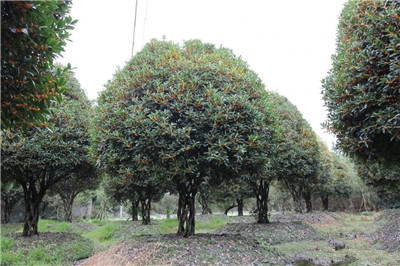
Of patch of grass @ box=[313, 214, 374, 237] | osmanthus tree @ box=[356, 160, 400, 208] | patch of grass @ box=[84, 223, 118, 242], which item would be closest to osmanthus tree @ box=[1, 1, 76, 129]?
osmanthus tree @ box=[356, 160, 400, 208]

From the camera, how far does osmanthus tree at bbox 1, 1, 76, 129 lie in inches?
116

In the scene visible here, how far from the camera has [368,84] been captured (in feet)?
17.1

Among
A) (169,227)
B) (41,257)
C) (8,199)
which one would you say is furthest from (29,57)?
(8,199)

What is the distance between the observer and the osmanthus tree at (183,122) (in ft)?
21.0

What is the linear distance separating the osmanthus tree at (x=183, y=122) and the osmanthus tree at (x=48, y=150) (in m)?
1.91

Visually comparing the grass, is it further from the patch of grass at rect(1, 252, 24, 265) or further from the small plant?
the patch of grass at rect(1, 252, 24, 265)

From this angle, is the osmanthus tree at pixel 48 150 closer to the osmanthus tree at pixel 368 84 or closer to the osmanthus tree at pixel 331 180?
the osmanthus tree at pixel 368 84

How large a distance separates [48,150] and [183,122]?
4717 mm

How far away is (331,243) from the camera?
10.1 metres

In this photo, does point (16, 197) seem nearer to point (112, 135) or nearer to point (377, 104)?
point (112, 135)

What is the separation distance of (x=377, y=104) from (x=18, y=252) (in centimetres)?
970

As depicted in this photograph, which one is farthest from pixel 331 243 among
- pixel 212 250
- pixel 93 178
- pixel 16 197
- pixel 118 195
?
pixel 16 197

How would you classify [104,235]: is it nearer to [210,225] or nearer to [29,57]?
[210,225]

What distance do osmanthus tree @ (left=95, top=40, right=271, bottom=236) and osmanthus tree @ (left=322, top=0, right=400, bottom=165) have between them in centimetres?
189
